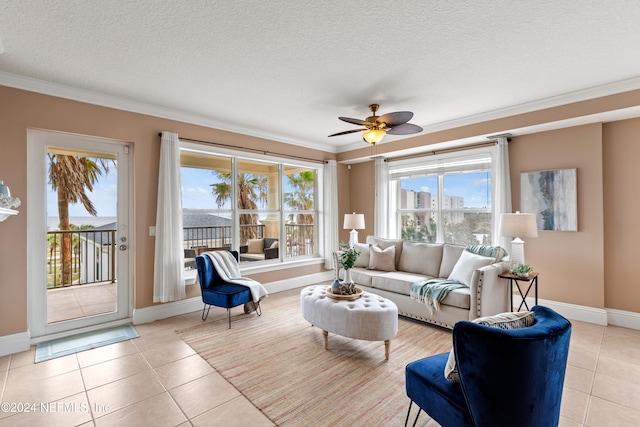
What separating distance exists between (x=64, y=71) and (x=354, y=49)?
2843 millimetres

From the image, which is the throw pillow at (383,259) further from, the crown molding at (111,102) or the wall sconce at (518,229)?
the crown molding at (111,102)

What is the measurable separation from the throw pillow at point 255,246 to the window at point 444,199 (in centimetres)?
259

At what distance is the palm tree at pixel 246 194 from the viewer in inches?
189

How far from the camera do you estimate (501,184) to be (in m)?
4.32

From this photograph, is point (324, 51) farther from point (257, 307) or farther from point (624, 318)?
point (624, 318)

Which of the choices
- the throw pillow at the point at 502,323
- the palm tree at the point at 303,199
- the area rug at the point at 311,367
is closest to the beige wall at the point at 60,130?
the area rug at the point at 311,367

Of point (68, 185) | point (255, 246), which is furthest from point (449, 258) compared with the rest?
point (68, 185)

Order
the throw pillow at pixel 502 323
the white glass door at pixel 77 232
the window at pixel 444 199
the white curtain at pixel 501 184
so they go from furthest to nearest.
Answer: the window at pixel 444 199, the white curtain at pixel 501 184, the white glass door at pixel 77 232, the throw pillow at pixel 502 323

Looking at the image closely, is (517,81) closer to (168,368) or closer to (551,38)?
(551,38)

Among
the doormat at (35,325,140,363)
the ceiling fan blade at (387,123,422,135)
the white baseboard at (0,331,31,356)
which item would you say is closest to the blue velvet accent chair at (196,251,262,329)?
the doormat at (35,325,140,363)

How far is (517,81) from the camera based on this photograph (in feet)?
10.5

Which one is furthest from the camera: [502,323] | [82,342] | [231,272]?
[231,272]

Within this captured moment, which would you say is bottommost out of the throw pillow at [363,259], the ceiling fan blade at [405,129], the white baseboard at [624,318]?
the white baseboard at [624,318]

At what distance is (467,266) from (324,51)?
9.50 ft
